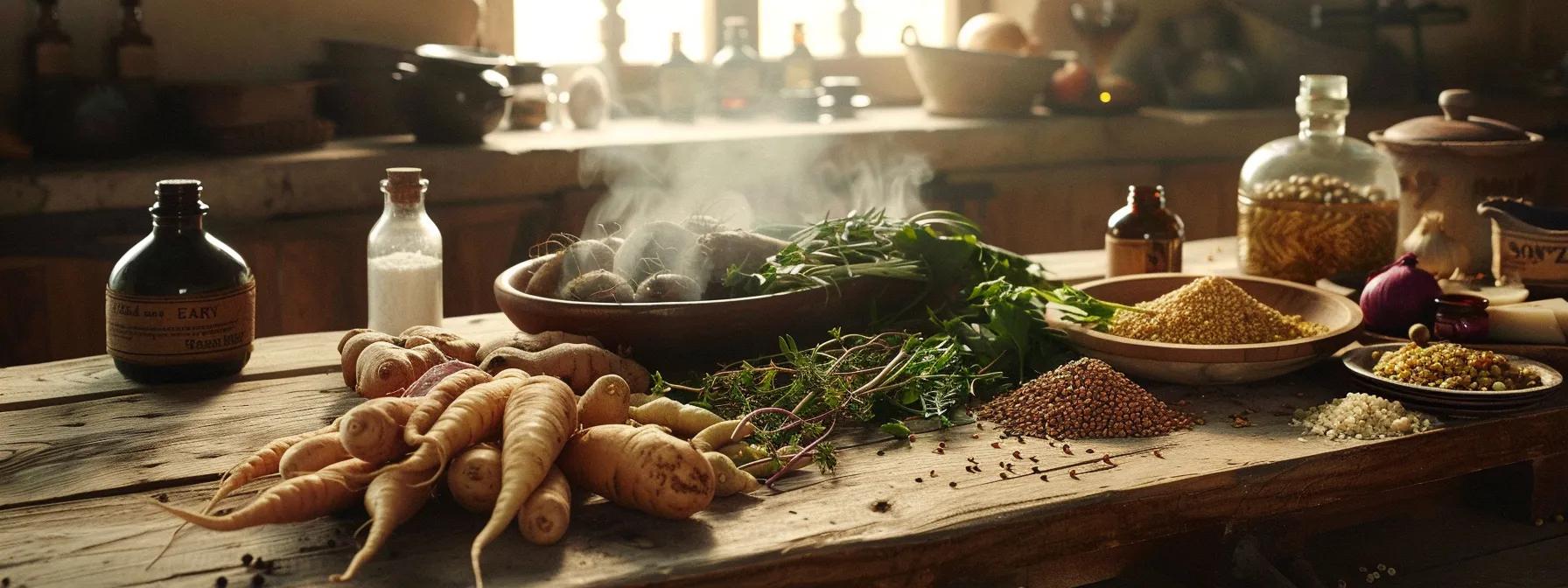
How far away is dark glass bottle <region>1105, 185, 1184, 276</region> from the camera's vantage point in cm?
201

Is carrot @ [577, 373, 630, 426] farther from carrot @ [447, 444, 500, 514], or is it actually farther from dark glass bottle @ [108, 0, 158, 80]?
dark glass bottle @ [108, 0, 158, 80]

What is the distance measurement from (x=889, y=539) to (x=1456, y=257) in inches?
53.7

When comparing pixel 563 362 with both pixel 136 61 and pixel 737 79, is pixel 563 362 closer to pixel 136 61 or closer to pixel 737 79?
pixel 136 61

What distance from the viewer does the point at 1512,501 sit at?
1698mm

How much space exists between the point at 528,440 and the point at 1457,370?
40.8 inches

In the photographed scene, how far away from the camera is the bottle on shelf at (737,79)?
395cm

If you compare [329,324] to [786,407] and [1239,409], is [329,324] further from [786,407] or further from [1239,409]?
[1239,409]

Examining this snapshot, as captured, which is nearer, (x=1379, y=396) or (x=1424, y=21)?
(x=1379, y=396)

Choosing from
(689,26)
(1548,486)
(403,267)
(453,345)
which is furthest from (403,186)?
(689,26)

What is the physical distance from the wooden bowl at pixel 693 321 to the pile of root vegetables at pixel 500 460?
0.22 meters

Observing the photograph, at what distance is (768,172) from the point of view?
3586mm

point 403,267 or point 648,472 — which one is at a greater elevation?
point 403,267

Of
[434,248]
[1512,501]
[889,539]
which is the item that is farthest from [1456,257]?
[434,248]

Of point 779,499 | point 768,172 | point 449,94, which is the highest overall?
point 449,94
